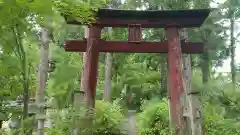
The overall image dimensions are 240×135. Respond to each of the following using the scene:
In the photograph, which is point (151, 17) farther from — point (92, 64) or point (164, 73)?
point (164, 73)

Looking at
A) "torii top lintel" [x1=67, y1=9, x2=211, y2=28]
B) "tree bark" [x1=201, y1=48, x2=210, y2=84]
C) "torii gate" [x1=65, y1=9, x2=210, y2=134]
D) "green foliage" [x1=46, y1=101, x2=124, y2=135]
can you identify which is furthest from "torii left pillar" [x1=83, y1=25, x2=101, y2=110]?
"tree bark" [x1=201, y1=48, x2=210, y2=84]

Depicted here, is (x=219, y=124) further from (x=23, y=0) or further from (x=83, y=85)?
(x=23, y=0)

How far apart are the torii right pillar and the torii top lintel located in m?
0.31

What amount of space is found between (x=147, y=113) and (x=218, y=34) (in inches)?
438

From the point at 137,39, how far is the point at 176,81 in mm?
1967

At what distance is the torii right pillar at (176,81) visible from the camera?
8781mm

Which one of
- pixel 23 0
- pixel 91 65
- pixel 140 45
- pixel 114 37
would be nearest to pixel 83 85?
pixel 91 65

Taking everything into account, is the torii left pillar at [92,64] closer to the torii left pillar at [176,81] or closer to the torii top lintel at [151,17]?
the torii top lintel at [151,17]

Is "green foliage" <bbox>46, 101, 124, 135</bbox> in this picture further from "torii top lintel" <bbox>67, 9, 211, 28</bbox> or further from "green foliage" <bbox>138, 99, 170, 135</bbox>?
"torii top lintel" <bbox>67, 9, 211, 28</bbox>

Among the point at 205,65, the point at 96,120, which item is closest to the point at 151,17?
the point at 96,120

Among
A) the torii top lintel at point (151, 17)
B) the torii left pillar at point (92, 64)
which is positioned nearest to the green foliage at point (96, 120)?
the torii left pillar at point (92, 64)

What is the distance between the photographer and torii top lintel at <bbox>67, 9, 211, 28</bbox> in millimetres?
9312

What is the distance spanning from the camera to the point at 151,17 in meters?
9.63

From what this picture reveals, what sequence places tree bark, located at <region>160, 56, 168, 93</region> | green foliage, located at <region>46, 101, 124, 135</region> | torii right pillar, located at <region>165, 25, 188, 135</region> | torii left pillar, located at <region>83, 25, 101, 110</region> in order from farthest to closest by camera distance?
tree bark, located at <region>160, 56, 168, 93</region> < torii left pillar, located at <region>83, 25, 101, 110</region> < torii right pillar, located at <region>165, 25, 188, 135</region> < green foliage, located at <region>46, 101, 124, 135</region>
